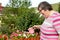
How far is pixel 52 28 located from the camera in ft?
14.1

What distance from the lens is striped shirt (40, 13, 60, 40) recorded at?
13.8ft

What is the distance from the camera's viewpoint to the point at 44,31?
4438mm

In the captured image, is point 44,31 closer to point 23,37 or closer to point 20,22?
point 23,37

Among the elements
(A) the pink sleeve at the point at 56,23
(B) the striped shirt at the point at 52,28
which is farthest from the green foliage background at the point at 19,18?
(A) the pink sleeve at the point at 56,23

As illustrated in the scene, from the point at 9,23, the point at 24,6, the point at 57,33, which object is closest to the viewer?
the point at 57,33

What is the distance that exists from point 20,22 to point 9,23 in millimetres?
3853

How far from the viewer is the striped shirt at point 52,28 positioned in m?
4.20

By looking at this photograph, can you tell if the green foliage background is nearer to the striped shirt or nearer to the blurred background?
the blurred background

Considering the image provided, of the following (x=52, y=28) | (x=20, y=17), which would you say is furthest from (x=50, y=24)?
(x=20, y=17)

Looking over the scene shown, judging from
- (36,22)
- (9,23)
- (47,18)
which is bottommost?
(9,23)

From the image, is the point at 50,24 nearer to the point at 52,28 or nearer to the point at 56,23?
the point at 52,28

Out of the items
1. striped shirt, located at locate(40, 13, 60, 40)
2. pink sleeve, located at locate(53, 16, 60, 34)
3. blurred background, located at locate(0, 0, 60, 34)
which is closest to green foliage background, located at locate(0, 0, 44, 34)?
blurred background, located at locate(0, 0, 60, 34)

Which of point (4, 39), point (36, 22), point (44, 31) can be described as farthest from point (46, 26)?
point (36, 22)

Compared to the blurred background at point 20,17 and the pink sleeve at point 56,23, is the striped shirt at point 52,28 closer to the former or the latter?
the pink sleeve at point 56,23
